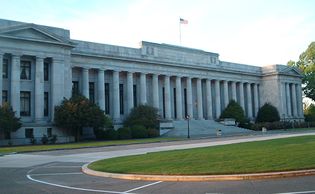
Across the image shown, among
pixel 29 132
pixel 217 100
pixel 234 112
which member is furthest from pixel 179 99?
pixel 29 132

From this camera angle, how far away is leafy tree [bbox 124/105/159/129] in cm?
6397

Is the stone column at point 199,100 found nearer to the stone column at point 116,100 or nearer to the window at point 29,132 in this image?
the stone column at point 116,100

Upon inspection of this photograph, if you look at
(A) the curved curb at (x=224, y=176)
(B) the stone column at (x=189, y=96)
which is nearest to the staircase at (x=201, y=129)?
(B) the stone column at (x=189, y=96)

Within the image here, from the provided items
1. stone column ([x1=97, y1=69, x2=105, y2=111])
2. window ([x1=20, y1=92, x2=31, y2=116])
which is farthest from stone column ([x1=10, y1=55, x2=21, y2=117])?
stone column ([x1=97, y1=69, x2=105, y2=111])

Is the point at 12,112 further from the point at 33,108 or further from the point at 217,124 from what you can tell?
the point at 217,124

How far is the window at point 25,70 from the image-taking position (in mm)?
54875

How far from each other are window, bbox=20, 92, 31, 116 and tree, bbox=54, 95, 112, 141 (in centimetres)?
400

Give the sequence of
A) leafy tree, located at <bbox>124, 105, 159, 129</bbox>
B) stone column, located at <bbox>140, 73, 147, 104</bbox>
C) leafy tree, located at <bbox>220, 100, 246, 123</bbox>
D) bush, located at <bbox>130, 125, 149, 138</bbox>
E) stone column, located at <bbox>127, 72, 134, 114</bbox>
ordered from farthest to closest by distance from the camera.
→ leafy tree, located at <bbox>220, 100, 246, 123</bbox> → stone column, located at <bbox>140, 73, 147, 104</bbox> → stone column, located at <bbox>127, 72, 134, 114</bbox> → leafy tree, located at <bbox>124, 105, 159, 129</bbox> → bush, located at <bbox>130, 125, 149, 138</bbox>

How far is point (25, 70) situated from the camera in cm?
5522

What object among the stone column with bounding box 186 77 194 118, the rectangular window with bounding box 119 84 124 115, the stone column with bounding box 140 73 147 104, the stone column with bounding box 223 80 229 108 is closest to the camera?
the rectangular window with bounding box 119 84 124 115

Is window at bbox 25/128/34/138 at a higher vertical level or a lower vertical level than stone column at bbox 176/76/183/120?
lower

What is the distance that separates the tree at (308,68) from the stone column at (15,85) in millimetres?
81158

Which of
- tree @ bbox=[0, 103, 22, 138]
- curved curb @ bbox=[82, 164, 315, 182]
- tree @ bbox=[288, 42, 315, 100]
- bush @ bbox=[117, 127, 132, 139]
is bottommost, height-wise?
curved curb @ bbox=[82, 164, 315, 182]

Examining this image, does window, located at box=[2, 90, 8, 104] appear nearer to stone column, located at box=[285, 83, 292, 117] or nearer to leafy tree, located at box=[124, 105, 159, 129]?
leafy tree, located at box=[124, 105, 159, 129]
